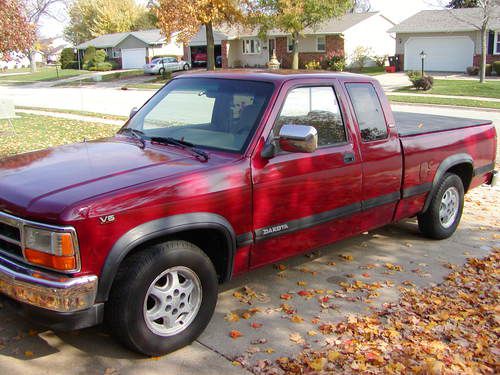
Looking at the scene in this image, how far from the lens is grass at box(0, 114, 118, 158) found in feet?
38.5

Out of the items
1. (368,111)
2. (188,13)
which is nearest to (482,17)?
(188,13)

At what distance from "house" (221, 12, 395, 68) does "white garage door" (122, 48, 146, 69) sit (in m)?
12.2

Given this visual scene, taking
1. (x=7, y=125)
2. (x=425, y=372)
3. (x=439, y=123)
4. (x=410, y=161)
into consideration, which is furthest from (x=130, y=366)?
(x=7, y=125)

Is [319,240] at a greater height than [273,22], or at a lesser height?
lesser

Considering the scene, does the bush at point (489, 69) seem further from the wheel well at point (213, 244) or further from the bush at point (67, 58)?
the bush at point (67, 58)

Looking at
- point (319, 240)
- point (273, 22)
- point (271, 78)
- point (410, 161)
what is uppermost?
point (273, 22)

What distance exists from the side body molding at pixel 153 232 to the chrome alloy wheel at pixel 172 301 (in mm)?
274

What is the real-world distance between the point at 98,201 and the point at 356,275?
2802mm

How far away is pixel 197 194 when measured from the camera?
12.0 feet

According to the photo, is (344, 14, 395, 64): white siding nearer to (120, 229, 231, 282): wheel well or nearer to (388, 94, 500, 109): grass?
(388, 94, 500, 109): grass

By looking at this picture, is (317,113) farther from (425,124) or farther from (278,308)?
(425,124)

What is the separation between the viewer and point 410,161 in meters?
5.39

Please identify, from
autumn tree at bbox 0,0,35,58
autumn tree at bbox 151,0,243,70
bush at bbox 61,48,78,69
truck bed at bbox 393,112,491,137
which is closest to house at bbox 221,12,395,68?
autumn tree at bbox 151,0,243,70

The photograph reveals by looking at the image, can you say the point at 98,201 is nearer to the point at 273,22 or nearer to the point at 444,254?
the point at 444,254
